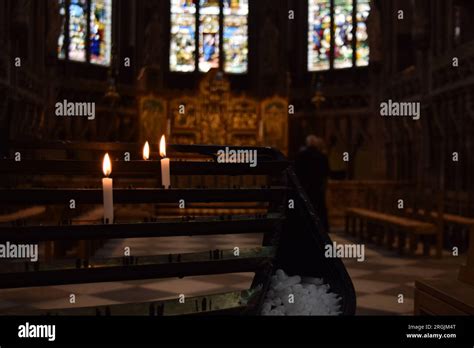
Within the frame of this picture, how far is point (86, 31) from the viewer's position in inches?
632

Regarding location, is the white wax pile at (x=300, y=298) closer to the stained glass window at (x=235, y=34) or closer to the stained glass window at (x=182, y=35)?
the stained glass window at (x=182, y=35)

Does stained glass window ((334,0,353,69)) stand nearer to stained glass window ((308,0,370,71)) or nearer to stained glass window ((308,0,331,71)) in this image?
stained glass window ((308,0,370,71))

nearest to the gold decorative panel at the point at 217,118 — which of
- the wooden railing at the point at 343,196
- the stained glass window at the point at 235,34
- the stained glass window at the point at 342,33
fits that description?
the wooden railing at the point at 343,196

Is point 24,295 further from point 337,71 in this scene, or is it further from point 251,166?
point 337,71

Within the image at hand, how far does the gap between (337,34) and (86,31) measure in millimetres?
7177

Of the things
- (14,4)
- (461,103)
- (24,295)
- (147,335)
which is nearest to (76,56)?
(14,4)

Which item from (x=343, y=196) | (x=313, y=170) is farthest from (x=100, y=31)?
(x=313, y=170)

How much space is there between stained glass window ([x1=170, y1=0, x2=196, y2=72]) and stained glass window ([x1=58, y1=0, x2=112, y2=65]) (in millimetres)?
2191

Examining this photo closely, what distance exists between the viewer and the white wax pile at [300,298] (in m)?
2.21

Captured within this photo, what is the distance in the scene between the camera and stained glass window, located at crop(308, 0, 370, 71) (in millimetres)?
16578

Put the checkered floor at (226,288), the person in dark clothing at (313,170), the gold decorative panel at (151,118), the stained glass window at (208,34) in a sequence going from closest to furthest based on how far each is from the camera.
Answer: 1. the checkered floor at (226,288)
2. the person in dark clothing at (313,170)
3. the gold decorative panel at (151,118)
4. the stained glass window at (208,34)

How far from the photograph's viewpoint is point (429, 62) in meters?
11.3

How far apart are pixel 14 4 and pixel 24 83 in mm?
1510

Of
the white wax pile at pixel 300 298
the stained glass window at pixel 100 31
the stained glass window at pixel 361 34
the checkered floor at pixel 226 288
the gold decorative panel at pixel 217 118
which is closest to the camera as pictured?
the white wax pile at pixel 300 298
